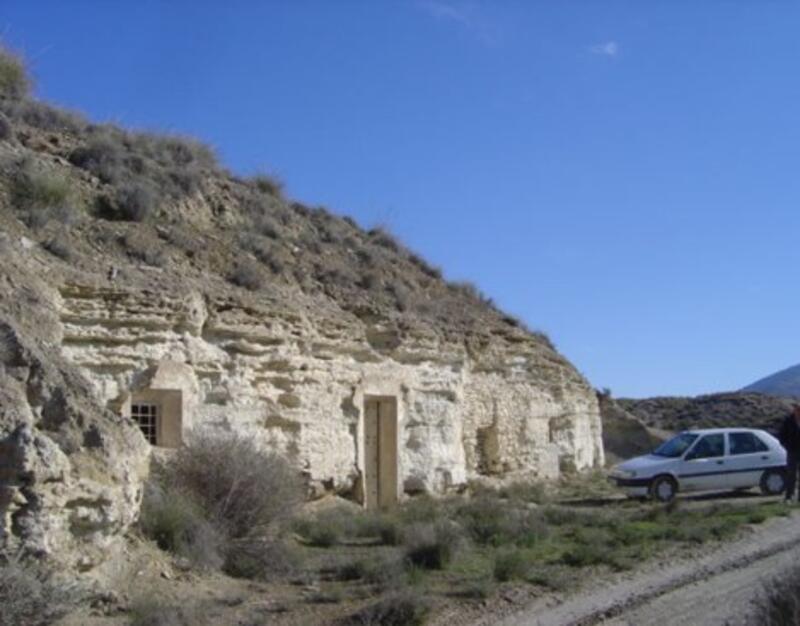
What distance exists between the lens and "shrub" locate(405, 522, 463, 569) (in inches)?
473

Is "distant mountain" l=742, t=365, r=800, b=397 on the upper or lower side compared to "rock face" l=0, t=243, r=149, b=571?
upper

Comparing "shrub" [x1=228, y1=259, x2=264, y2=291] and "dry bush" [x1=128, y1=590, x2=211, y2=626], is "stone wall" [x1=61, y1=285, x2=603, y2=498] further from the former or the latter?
"dry bush" [x1=128, y1=590, x2=211, y2=626]

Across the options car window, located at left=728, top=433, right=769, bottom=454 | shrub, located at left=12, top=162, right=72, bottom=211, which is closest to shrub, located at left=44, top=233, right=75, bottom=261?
shrub, located at left=12, top=162, right=72, bottom=211

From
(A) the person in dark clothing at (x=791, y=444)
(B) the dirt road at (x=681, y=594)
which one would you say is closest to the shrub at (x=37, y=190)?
(B) the dirt road at (x=681, y=594)

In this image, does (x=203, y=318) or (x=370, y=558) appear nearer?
(x=370, y=558)

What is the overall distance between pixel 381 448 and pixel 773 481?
25.9ft

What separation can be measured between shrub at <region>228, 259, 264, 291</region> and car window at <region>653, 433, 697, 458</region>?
8847mm

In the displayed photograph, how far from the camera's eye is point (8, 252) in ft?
41.0

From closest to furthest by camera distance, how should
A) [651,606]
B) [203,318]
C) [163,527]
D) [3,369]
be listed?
[3,369]
[651,606]
[163,527]
[203,318]

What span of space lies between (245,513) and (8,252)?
14.7ft

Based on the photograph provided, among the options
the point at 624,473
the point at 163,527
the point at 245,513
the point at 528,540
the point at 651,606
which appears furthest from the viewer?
the point at 624,473

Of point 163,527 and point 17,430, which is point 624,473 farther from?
point 17,430

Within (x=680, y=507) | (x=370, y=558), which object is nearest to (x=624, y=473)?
(x=680, y=507)

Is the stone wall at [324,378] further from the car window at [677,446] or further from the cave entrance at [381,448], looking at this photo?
the car window at [677,446]
